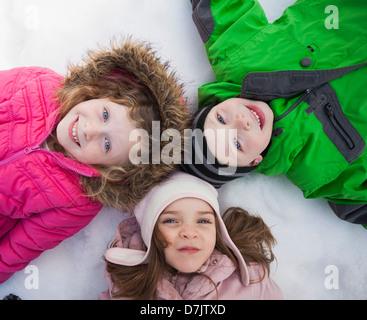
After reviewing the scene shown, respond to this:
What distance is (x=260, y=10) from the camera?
44.7 inches

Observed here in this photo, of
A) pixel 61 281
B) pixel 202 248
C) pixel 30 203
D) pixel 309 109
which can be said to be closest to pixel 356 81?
pixel 309 109

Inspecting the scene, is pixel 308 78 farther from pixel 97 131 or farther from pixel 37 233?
pixel 37 233

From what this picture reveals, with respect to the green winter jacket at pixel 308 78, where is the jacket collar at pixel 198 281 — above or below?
below

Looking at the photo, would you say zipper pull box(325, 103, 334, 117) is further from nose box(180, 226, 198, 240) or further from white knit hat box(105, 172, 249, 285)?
nose box(180, 226, 198, 240)

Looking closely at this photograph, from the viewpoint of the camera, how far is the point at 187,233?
95 cm

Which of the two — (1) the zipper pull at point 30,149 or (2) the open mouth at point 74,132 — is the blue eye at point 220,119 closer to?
(2) the open mouth at point 74,132

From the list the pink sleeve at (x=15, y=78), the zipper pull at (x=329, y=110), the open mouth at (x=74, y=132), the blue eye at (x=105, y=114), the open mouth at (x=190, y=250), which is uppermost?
the pink sleeve at (x=15, y=78)

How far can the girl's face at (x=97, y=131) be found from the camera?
0.92 metres

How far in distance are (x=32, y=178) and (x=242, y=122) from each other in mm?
699

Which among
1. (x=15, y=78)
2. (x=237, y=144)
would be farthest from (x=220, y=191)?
(x=15, y=78)

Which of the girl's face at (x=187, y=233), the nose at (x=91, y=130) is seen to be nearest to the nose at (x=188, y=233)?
the girl's face at (x=187, y=233)

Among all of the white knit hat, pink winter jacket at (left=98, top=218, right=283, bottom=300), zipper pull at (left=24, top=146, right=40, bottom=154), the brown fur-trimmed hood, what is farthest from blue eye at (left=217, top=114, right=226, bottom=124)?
zipper pull at (left=24, top=146, right=40, bottom=154)
